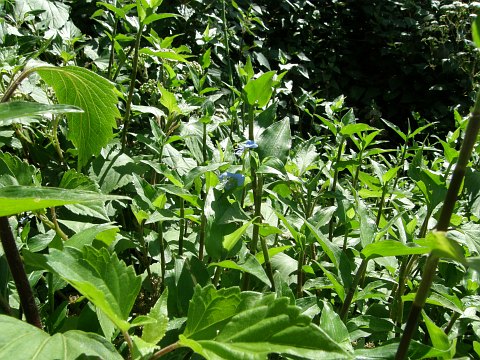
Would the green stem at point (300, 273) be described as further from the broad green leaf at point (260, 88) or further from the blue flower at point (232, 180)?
the broad green leaf at point (260, 88)

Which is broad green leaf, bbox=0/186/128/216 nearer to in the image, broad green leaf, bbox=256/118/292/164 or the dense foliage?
the dense foliage

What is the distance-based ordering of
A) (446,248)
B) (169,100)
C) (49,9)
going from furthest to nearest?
(49,9) → (169,100) → (446,248)

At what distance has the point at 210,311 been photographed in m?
0.64

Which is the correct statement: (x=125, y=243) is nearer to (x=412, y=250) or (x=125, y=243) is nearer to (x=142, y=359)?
(x=142, y=359)

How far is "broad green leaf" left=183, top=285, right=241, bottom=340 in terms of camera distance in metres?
0.64

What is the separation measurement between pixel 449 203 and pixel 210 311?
0.95 feet

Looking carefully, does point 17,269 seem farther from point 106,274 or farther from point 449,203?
point 449,203

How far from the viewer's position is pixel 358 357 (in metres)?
0.76

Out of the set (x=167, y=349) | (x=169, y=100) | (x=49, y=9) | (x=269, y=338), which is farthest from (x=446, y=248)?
(x=49, y=9)

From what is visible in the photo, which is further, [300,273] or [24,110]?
[300,273]

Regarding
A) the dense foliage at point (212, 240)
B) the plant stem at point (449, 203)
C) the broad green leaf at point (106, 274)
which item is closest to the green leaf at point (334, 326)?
the dense foliage at point (212, 240)

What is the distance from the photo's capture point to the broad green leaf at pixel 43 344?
549mm

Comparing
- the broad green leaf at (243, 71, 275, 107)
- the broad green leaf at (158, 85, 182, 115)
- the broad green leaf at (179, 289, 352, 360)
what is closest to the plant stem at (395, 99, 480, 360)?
the broad green leaf at (179, 289, 352, 360)

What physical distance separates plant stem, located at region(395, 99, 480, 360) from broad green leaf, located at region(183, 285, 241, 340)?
197 mm
